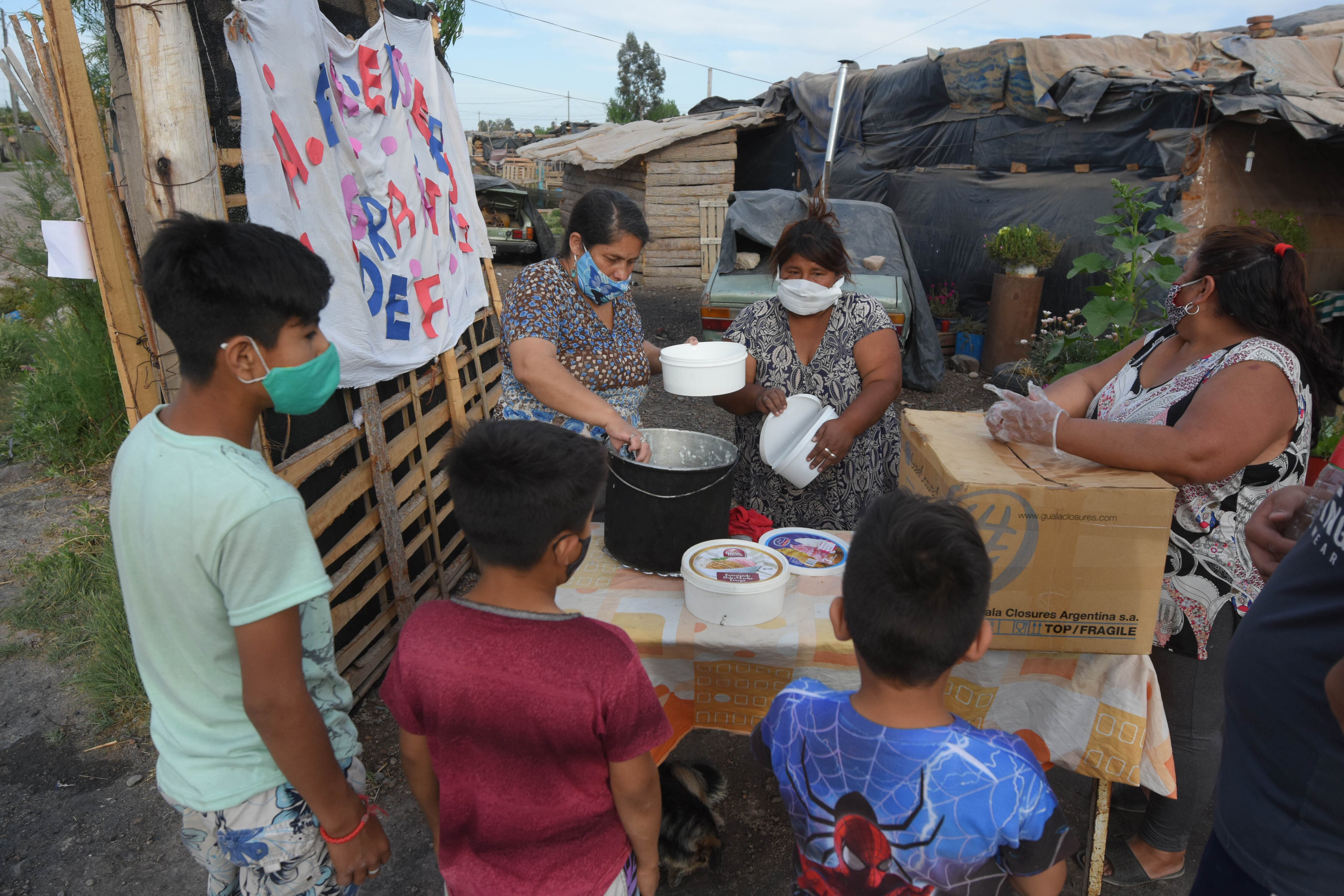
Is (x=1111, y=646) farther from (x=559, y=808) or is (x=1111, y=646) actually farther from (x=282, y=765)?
(x=282, y=765)

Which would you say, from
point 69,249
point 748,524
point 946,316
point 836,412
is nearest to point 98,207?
point 69,249

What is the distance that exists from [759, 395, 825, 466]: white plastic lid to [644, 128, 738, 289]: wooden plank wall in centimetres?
1011

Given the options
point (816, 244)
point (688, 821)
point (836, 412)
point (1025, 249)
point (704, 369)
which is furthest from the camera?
point (1025, 249)

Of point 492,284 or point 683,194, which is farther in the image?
point 683,194

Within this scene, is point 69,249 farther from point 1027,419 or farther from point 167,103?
point 1027,419

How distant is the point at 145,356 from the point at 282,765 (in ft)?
5.08

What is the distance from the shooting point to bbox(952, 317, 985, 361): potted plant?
8562 mm

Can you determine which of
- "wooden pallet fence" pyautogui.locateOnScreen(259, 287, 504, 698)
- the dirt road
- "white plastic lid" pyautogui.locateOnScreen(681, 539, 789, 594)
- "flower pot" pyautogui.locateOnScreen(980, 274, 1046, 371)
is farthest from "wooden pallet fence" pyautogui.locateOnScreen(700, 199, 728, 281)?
"white plastic lid" pyautogui.locateOnScreen(681, 539, 789, 594)

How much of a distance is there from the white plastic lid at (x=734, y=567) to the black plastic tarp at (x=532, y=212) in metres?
10.8

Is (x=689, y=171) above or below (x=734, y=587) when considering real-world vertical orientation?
above

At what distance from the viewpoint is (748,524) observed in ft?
8.27

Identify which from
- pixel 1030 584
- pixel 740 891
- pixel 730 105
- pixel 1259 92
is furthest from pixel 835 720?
pixel 730 105

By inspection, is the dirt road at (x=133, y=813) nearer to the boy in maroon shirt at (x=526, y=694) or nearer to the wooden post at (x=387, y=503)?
the wooden post at (x=387, y=503)

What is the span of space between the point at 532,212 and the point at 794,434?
37.7ft
